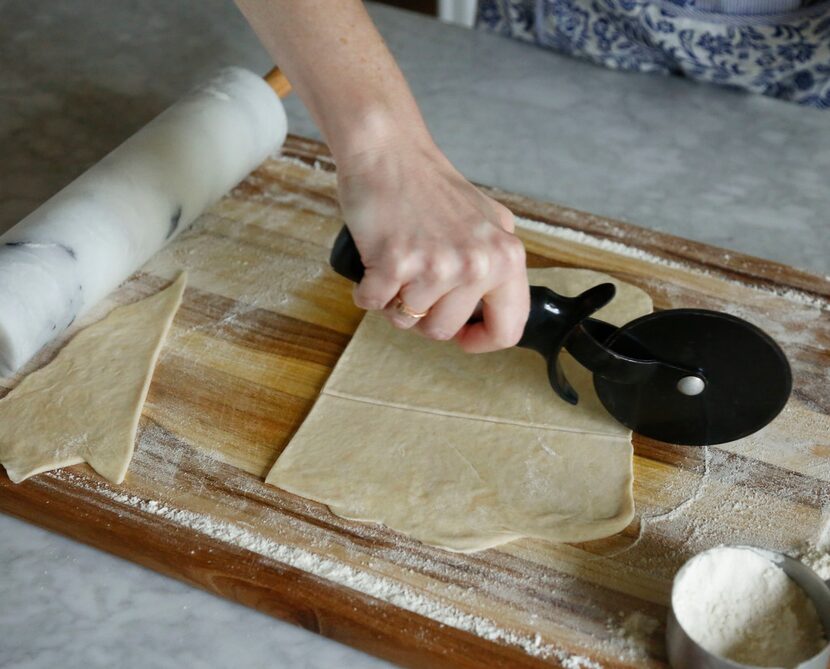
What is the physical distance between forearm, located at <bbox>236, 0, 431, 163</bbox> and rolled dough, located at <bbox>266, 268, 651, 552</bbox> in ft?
1.28

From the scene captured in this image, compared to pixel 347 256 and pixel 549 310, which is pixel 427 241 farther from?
pixel 549 310

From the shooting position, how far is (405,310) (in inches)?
47.7

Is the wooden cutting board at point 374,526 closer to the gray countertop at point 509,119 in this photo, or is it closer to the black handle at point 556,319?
the black handle at point 556,319

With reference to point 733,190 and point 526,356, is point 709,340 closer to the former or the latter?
point 526,356

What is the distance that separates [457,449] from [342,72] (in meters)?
0.55

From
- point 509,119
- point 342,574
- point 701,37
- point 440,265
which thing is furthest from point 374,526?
point 701,37

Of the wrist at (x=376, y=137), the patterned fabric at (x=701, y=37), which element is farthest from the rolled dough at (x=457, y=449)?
the patterned fabric at (x=701, y=37)

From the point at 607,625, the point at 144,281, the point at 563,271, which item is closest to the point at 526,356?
the point at 563,271

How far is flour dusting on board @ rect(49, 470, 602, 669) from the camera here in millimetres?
1135

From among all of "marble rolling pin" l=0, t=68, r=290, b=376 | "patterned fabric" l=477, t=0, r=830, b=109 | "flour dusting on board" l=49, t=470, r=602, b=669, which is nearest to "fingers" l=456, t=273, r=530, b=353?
"flour dusting on board" l=49, t=470, r=602, b=669

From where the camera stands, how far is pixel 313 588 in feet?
3.90

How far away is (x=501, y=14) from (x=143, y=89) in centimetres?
89

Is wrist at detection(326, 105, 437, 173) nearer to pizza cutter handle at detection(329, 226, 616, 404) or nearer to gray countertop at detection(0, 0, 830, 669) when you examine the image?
pizza cutter handle at detection(329, 226, 616, 404)

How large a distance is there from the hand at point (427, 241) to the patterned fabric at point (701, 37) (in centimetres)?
98
